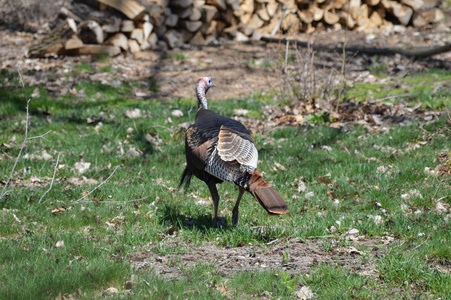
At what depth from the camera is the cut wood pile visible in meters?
13.2

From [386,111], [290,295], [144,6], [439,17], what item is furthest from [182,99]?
[439,17]

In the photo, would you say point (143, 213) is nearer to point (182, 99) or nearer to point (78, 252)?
point (78, 252)

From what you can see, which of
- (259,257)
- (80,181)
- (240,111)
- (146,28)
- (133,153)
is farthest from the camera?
(146,28)

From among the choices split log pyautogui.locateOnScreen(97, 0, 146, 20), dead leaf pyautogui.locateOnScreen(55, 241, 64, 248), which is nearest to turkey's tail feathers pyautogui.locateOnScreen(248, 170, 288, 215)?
dead leaf pyautogui.locateOnScreen(55, 241, 64, 248)

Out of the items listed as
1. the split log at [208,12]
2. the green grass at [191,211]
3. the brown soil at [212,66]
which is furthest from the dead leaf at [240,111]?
the split log at [208,12]

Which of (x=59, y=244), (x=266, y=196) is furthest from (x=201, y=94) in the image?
(x=59, y=244)

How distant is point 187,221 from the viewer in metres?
5.57

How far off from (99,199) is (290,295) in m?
3.17

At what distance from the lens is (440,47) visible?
1235 centimetres

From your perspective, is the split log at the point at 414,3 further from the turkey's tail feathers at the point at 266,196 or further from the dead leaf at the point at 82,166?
the turkey's tail feathers at the point at 266,196

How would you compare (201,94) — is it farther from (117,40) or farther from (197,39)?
(197,39)

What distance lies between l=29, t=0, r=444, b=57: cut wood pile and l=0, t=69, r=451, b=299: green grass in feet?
12.5

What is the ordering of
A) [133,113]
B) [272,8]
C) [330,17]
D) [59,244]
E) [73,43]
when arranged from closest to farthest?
[59,244] < [133,113] < [73,43] < [272,8] < [330,17]

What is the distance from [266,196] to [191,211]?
172 cm
